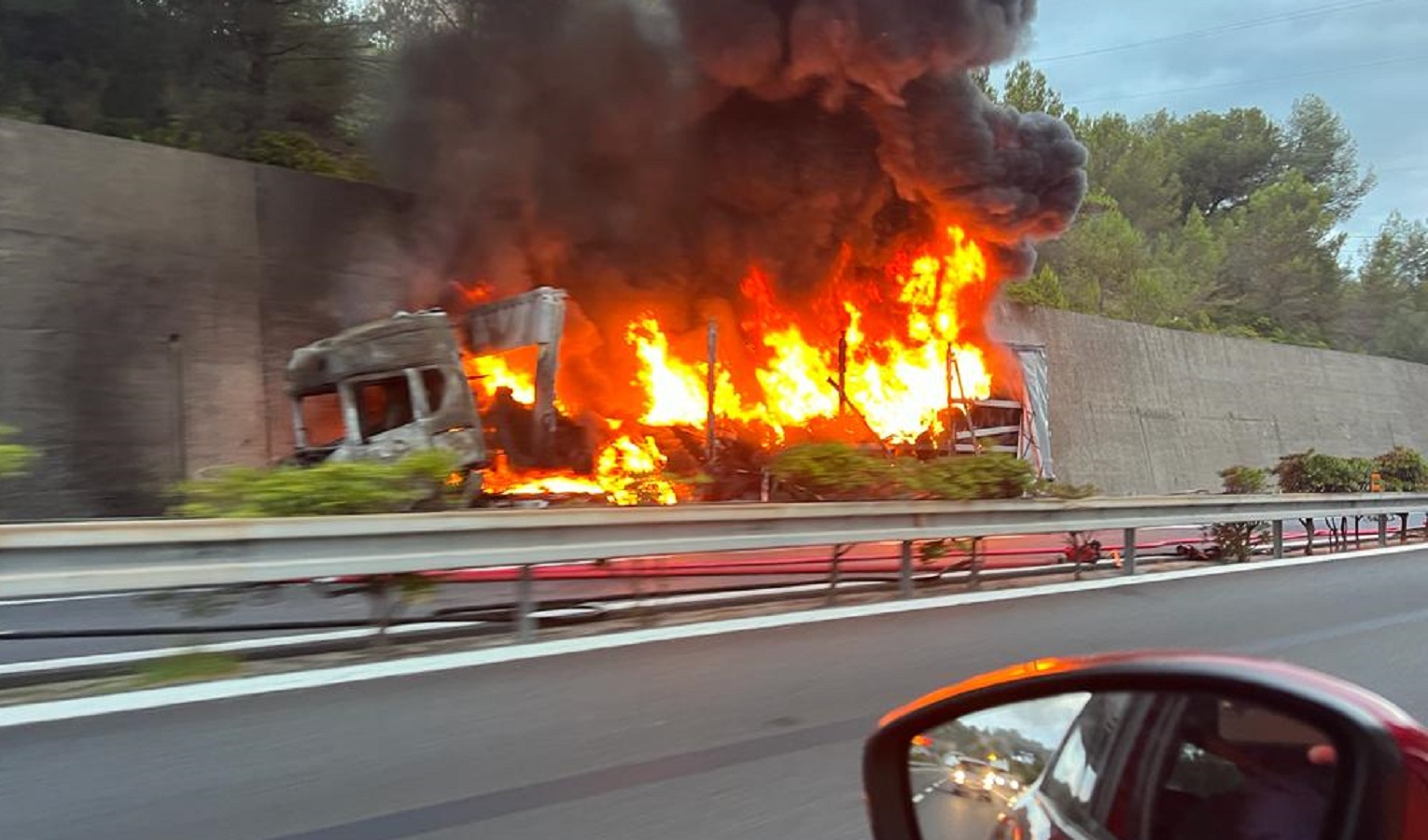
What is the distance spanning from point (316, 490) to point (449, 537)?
0.78m

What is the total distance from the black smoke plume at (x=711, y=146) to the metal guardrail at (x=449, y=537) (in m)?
10.5

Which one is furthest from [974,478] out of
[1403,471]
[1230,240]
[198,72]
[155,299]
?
[1230,240]

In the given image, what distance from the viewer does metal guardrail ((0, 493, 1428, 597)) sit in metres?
4.77

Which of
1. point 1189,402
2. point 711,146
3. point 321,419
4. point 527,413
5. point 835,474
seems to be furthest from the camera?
point 1189,402

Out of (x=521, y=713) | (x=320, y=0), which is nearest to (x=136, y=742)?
(x=521, y=713)

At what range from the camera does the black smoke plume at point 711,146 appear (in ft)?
58.0

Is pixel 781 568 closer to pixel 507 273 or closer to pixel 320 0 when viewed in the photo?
pixel 507 273

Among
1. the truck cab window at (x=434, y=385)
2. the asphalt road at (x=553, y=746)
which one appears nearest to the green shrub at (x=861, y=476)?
the asphalt road at (x=553, y=746)

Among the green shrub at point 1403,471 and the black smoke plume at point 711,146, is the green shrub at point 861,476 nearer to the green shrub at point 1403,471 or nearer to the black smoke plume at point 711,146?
the black smoke plume at point 711,146

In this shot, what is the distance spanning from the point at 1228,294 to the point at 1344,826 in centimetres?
4616

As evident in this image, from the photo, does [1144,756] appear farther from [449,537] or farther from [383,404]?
[383,404]

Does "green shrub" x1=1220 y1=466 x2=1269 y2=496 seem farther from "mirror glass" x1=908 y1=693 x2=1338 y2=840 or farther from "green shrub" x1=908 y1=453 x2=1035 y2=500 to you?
"mirror glass" x1=908 y1=693 x2=1338 y2=840

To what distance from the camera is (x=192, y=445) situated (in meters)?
13.2

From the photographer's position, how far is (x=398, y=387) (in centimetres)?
1150
